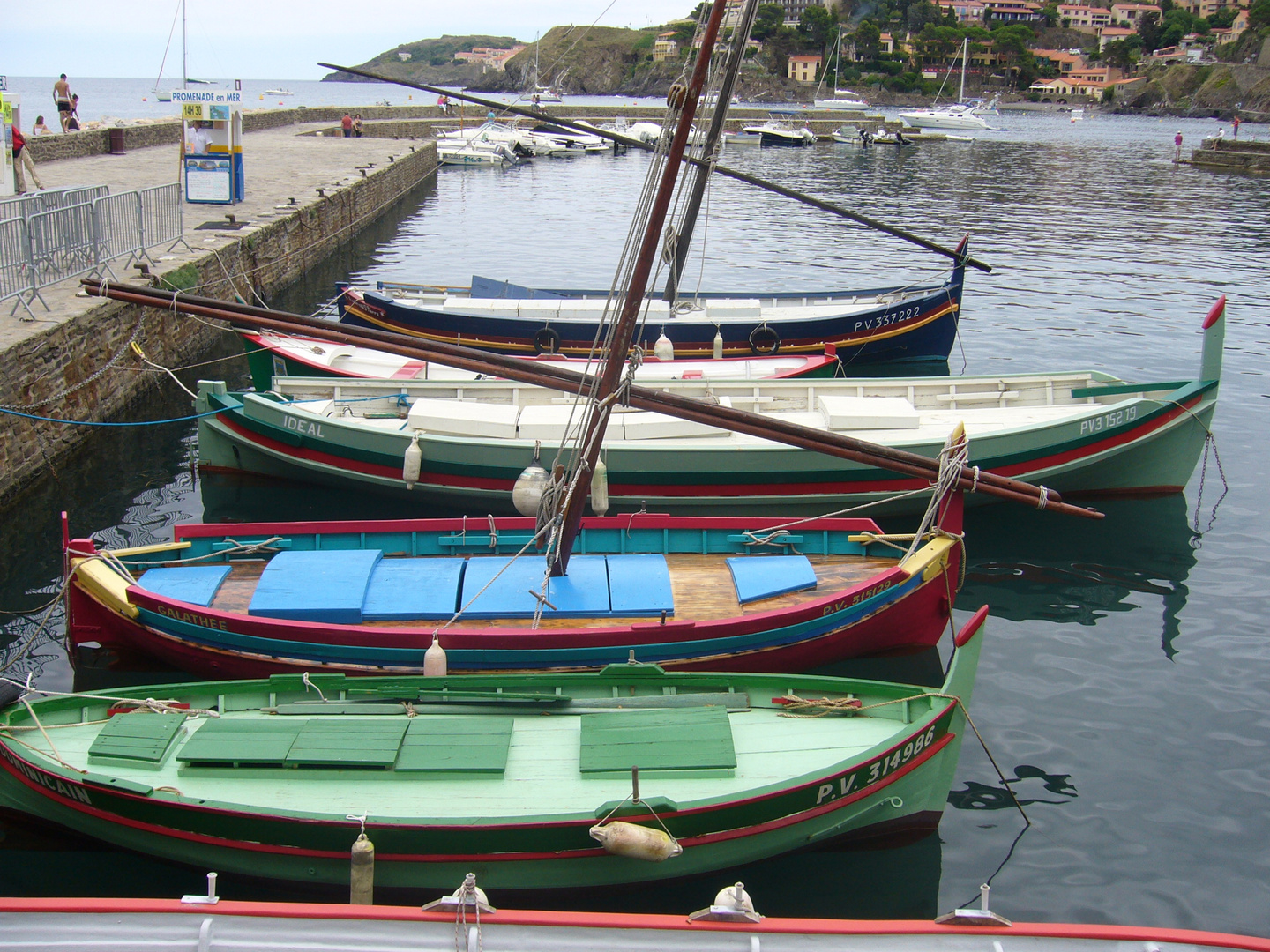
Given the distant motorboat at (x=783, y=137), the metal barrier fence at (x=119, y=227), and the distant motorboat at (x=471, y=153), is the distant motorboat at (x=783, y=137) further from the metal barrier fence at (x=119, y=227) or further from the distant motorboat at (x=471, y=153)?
the metal barrier fence at (x=119, y=227)

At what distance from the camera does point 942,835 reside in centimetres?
898

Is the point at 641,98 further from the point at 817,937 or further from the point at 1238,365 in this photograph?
the point at 817,937

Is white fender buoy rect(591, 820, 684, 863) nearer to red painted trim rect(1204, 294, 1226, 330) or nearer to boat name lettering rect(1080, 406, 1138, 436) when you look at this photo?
boat name lettering rect(1080, 406, 1138, 436)

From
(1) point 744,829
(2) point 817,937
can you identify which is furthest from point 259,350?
(2) point 817,937

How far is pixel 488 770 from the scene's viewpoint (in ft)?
25.5

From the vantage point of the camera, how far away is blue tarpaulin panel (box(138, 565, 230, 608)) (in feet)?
33.4

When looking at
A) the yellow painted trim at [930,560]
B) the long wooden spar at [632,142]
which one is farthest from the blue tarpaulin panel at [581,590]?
the long wooden spar at [632,142]

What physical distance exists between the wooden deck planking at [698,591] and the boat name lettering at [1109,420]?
5.38 m

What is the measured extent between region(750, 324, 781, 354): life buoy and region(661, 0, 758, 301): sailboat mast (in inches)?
73.1

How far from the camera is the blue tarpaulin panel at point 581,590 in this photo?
9.98m

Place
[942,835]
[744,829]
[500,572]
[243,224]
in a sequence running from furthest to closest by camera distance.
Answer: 1. [243,224]
2. [500,572]
3. [942,835]
4. [744,829]

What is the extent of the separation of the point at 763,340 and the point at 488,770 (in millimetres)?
14070

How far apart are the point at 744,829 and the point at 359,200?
3787cm

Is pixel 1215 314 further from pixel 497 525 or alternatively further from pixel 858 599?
pixel 497 525
